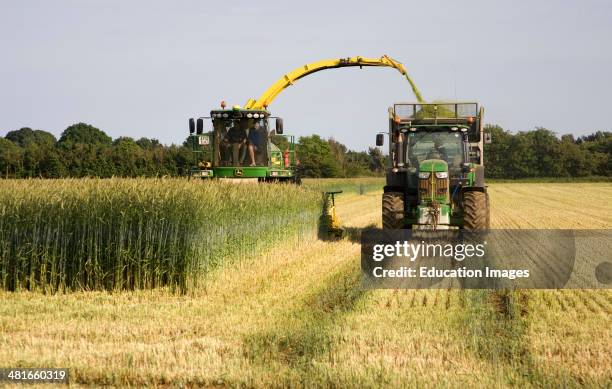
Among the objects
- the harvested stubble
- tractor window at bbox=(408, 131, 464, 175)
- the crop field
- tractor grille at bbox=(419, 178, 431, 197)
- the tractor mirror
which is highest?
the tractor mirror

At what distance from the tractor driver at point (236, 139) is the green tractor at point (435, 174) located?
399 centimetres

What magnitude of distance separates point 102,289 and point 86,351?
348cm

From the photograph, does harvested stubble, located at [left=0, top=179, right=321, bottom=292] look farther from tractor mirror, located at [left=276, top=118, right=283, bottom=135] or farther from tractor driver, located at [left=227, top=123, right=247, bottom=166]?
tractor driver, located at [left=227, top=123, right=247, bottom=166]

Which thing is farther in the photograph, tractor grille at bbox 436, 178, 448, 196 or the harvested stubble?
tractor grille at bbox 436, 178, 448, 196

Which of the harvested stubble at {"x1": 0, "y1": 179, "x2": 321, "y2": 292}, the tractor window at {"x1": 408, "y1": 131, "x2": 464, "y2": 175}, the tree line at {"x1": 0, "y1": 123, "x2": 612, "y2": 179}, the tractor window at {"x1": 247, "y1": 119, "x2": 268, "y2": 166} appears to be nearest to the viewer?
the harvested stubble at {"x1": 0, "y1": 179, "x2": 321, "y2": 292}

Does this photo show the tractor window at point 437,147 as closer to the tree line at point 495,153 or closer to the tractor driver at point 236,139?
the tractor driver at point 236,139

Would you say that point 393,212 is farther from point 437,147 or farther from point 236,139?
point 236,139

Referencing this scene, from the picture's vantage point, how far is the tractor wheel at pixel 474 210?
1467 cm

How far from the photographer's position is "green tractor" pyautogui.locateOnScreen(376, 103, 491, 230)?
14336 mm

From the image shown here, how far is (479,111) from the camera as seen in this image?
17453mm

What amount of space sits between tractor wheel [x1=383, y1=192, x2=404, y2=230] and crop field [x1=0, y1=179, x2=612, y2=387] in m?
2.13

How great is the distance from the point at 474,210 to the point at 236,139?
7.06 meters

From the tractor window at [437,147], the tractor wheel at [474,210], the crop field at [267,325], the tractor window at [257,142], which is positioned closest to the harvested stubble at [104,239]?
the crop field at [267,325]

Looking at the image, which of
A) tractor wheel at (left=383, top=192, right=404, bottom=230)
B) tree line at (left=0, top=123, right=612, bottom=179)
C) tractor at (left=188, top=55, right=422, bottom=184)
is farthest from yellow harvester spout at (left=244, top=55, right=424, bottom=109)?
tree line at (left=0, top=123, right=612, bottom=179)
